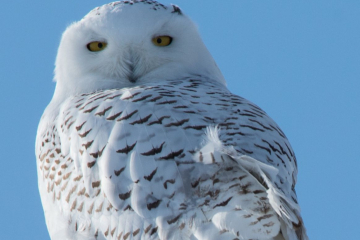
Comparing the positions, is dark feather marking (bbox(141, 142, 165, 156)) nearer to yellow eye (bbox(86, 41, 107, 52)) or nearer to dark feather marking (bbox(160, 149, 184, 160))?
dark feather marking (bbox(160, 149, 184, 160))

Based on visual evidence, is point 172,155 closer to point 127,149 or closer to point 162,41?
point 127,149

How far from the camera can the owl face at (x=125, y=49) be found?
17.9ft

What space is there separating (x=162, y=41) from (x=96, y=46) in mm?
468

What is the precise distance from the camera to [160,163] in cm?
432

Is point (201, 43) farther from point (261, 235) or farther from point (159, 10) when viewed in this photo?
point (261, 235)

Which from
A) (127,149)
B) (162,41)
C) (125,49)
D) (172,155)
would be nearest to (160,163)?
(172,155)

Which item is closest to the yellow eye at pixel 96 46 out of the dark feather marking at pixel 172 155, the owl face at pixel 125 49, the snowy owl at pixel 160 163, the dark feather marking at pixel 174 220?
the owl face at pixel 125 49

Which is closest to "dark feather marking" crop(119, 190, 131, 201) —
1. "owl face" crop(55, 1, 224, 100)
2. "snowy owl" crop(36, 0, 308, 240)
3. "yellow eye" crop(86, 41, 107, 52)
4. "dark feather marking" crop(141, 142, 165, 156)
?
"snowy owl" crop(36, 0, 308, 240)

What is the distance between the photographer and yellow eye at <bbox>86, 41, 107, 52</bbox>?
18.2ft

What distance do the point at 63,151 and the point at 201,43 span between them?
1639 millimetres

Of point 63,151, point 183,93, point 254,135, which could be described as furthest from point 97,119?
point 254,135

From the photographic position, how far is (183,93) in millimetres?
4934

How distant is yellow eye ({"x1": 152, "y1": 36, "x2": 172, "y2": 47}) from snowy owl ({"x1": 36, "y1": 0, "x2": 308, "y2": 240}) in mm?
156

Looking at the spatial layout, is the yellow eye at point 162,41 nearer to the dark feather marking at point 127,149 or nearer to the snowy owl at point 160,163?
the snowy owl at point 160,163
